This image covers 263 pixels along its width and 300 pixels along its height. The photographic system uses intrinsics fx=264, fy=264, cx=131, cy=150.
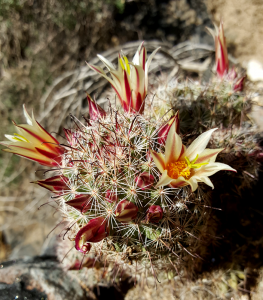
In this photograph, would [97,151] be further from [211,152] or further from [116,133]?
[211,152]

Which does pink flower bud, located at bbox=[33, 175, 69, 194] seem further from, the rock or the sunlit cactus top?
the rock

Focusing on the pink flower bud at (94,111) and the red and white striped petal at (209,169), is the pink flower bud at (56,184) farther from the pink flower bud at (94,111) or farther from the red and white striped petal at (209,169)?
the red and white striped petal at (209,169)

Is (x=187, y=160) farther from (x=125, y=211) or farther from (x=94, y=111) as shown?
(x=94, y=111)

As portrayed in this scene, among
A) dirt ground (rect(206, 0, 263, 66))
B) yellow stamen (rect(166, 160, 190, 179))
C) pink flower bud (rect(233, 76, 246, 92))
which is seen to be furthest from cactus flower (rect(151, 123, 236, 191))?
dirt ground (rect(206, 0, 263, 66))

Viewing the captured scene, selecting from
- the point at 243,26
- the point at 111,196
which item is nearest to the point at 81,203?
the point at 111,196

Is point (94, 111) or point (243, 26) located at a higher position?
point (243, 26)

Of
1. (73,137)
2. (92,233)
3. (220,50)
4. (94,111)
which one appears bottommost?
(92,233)

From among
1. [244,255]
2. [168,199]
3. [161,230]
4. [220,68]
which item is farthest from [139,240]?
[220,68]
